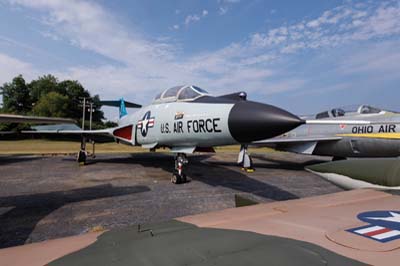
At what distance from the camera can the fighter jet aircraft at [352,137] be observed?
8383 millimetres

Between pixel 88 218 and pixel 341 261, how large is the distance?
399cm

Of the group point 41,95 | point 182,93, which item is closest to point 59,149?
point 182,93

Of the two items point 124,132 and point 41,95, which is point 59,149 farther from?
point 41,95

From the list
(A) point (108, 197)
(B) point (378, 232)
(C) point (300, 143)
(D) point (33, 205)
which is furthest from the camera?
(C) point (300, 143)

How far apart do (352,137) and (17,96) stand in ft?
236

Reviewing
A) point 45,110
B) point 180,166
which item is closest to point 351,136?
point 180,166

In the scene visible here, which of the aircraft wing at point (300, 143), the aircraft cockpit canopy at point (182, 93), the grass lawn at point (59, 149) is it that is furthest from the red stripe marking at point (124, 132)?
the grass lawn at point (59, 149)

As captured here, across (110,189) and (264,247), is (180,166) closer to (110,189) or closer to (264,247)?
(110,189)

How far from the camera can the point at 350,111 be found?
9914 mm

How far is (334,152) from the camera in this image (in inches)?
377

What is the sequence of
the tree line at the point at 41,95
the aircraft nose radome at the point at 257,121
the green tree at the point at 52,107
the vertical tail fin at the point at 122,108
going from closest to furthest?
the aircraft nose radome at the point at 257,121 < the vertical tail fin at the point at 122,108 < the green tree at the point at 52,107 < the tree line at the point at 41,95

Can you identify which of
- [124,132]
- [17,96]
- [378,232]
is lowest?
[378,232]

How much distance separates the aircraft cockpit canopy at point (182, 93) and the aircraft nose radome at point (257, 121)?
5.76ft

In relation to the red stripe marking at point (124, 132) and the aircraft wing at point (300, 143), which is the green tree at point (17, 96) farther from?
the aircraft wing at point (300, 143)
